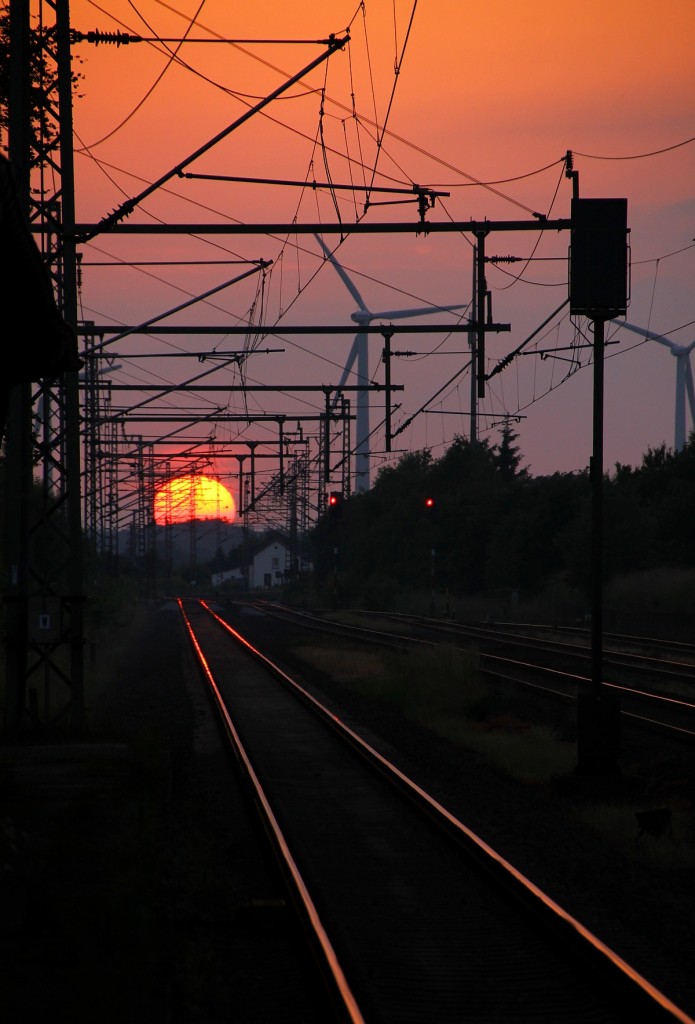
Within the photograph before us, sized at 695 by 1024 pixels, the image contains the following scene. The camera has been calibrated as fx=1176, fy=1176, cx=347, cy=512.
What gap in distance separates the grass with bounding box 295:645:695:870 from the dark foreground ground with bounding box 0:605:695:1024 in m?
0.27

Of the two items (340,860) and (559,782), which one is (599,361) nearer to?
(559,782)

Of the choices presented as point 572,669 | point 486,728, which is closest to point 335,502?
point 572,669

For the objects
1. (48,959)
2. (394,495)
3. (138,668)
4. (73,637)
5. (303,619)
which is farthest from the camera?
(394,495)

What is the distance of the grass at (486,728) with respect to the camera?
458 inches

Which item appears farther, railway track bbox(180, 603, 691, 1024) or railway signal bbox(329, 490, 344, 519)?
railway signal bbox(329, 490, 344, 519)

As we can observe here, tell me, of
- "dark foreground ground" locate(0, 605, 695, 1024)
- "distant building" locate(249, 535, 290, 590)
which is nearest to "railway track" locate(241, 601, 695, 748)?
"dark foreground ground" locate(0, 605, 695, 1024)

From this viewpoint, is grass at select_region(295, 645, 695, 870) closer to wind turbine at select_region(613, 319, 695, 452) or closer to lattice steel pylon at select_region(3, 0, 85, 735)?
lattice steel pylon at select_region(3, 0, 85, 735)

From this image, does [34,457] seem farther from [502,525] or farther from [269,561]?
[269,561]

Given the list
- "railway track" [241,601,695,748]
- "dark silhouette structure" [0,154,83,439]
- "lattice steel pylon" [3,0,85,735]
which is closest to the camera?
"dark silhouette structure" [0,154,83,439]

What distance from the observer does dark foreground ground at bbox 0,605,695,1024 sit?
682 cm

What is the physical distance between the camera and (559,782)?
14219 mm

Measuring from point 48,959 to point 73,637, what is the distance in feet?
35.5

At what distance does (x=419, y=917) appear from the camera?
8734 millimetres

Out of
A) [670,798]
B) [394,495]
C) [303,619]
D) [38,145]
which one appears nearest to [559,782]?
[670,798]
